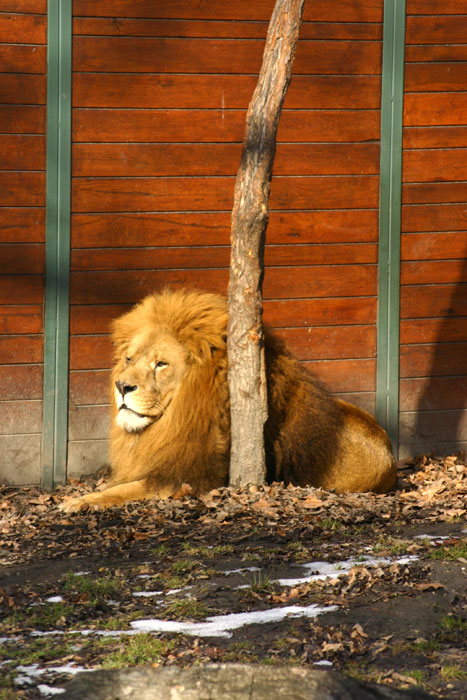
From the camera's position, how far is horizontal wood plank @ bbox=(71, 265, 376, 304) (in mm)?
6871

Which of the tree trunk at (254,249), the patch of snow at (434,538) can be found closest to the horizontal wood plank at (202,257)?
the tree trunk at (254,249)

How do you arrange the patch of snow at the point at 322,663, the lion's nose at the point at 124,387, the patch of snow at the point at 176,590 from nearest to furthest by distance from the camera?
the patch of snow at the point at 322,663, the patch of snow at the point at 176,590, the lion's nose at the point at 124,387

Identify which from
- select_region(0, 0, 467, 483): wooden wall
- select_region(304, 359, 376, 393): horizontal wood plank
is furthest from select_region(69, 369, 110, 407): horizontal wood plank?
select_region(304, 359, 376, 393): horizontal wood plank

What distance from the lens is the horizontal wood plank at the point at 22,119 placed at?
660 centimetres

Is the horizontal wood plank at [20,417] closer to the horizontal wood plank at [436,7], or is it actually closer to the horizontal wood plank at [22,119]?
the horizontal wood plank at [22,119]

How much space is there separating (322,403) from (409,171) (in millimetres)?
2266

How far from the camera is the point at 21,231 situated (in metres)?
6.69

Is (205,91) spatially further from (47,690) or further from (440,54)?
(47,690)

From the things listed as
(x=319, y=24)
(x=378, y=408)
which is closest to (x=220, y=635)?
(x=378, y=408)

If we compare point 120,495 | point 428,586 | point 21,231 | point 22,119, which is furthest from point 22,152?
point 428,586

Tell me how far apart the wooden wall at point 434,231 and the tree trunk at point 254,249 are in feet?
6.41

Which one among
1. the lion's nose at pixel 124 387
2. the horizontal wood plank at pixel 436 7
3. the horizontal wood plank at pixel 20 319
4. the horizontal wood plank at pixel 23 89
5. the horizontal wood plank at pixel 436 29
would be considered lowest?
the lion's nose at pixel 124 387

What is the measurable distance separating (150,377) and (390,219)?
2557mm

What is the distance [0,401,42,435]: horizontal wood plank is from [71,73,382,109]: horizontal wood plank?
218 cm
